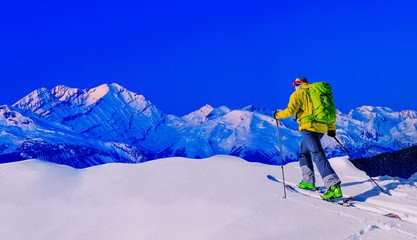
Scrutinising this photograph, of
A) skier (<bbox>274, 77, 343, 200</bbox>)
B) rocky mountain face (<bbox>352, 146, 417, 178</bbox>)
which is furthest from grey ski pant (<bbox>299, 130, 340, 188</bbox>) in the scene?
rocky mountain face (<bbox>352, 146, 417, 178</bbox>)

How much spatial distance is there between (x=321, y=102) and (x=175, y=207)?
385 cm

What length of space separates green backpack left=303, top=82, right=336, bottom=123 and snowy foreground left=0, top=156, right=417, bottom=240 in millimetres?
1755

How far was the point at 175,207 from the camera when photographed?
6637mm

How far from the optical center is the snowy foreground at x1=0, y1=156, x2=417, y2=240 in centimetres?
570

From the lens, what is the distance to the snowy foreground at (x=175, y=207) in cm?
570

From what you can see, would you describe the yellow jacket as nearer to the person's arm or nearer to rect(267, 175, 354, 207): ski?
the person's arm

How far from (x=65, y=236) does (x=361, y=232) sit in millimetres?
4458

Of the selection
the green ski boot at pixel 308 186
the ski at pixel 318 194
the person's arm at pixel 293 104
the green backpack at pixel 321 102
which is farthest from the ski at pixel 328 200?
the person's arm at pixel 293 104

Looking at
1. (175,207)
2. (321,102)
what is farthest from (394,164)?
(175,207)

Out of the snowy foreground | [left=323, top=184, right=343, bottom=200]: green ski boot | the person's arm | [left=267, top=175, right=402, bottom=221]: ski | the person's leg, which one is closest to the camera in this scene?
the snowy foreground

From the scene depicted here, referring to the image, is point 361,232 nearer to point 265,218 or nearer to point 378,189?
point 265,218

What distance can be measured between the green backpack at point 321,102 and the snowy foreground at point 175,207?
175cm

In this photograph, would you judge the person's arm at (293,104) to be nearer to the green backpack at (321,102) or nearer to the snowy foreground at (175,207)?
the green backpack at (321,102)

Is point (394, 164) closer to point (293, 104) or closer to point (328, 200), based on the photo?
A: point (328, 200)
